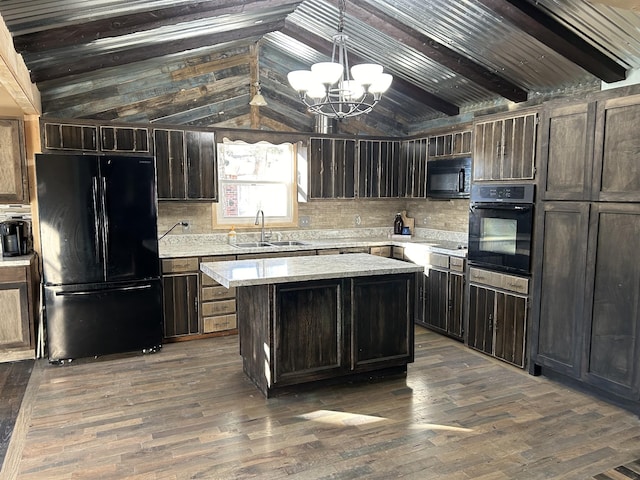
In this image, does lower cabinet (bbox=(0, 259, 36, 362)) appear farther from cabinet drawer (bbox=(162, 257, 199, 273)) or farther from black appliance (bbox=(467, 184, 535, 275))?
black appliance (bbox=(467, 184, 535, 275))

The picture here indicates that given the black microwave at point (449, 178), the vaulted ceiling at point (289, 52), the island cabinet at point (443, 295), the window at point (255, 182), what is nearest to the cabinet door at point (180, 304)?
the window at point (255, 182)

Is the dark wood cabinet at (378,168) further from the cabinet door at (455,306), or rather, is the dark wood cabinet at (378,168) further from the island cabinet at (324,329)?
the island cabinet at (324,329)

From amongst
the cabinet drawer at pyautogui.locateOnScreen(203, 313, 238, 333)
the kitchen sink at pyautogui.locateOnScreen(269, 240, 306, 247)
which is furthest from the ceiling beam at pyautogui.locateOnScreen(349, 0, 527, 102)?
the cabinet drawer at pyautogui.locateOnScreen(203, 313, 238, 333)

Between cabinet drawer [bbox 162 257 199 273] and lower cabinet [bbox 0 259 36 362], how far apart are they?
3.91 ft

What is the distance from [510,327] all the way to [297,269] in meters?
2.05

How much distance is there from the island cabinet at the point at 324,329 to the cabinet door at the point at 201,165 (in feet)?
5.72

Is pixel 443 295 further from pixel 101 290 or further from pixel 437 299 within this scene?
pixel 101 290

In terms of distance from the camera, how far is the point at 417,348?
4695mm

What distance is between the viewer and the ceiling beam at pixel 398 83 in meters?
4.75

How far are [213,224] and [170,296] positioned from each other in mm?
1151

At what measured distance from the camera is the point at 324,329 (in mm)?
3596

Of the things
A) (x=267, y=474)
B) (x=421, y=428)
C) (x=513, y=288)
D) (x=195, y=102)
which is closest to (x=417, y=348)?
(x=513, y=288)

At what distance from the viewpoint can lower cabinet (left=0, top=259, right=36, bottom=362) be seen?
419 centimetres

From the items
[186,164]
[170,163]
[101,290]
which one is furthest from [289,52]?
[101,290]
